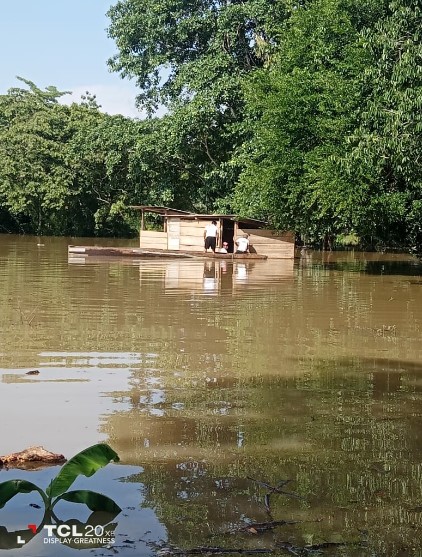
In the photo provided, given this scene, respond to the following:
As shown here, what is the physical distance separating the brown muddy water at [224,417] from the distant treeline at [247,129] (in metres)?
6.70

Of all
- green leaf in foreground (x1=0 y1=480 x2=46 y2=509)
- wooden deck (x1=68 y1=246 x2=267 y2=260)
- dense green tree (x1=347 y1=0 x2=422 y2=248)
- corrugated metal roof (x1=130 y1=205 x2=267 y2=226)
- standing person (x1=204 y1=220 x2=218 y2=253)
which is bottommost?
green leaf in foreground (x1=0 y1=480 x2=46 y2=509)

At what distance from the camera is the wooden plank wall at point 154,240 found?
99.2 ft

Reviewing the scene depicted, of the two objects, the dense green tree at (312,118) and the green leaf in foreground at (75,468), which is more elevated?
the dense green tree at (312,118)

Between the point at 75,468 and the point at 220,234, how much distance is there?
25.2 metres

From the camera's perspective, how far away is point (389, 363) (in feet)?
27.7

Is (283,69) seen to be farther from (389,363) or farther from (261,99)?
(389,363)

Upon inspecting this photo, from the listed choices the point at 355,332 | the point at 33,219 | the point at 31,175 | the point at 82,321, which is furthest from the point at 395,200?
the point at 33,219

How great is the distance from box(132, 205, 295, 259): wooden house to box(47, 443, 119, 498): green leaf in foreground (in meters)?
23.9

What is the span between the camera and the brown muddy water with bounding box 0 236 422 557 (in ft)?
12.5

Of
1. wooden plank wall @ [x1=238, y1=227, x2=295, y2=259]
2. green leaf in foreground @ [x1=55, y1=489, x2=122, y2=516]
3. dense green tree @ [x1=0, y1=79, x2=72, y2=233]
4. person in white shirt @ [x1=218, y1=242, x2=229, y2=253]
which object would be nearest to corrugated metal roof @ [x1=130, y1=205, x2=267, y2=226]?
wooden plank wall @ [x1=238, y1=227, x2=295, y2=259]

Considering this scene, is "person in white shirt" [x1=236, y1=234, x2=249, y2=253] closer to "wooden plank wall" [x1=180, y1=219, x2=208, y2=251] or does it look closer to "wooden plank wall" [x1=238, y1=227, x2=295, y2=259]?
"wooden plank wall" [x1=238, y1=227, x2=295, y2=259]

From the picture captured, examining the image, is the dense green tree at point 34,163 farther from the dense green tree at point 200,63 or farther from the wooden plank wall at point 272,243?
the wooden plank wall at point 272,243

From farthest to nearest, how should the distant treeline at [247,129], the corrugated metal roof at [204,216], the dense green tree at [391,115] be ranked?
the corrugated metal roof at [204,216], the distant treeline at [247,129], the dense green tree at [391,115]

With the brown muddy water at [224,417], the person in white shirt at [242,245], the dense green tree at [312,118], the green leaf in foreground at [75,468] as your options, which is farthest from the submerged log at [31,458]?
the person in white shirt at [242,245]
